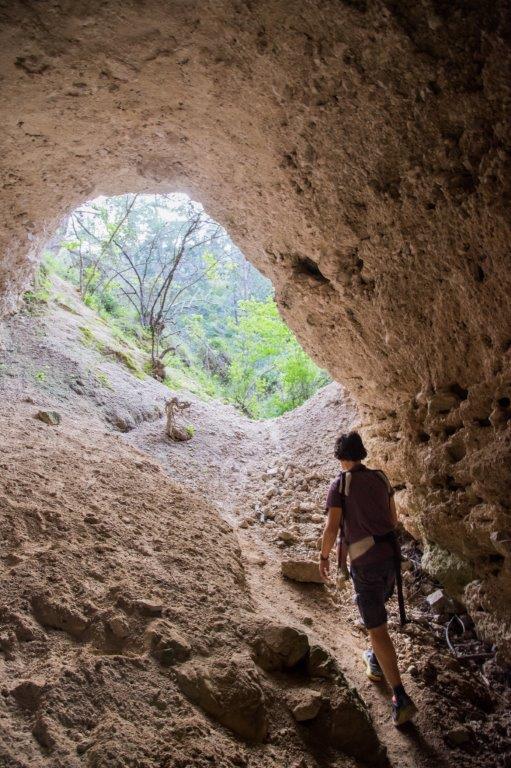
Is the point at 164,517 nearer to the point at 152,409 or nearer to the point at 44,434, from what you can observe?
the point at 44,434

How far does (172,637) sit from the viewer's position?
251 cm

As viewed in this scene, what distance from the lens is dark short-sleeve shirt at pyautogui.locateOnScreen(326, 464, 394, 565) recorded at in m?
3.06

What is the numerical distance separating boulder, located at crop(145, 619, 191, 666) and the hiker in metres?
1.15

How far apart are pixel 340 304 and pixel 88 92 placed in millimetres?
2634

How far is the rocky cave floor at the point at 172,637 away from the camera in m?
2.01

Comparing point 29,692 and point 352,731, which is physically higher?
point 29,692

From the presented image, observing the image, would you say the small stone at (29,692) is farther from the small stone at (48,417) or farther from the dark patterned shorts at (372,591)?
the small stone at (48,417)

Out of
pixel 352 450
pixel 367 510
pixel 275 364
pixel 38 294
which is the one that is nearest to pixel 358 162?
pixel 352 450

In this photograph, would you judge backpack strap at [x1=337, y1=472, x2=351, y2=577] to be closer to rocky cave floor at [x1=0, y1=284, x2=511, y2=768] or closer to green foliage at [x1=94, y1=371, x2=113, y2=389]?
rocky cave floor at [x1=0, y1=284, x2=511, y2=768]

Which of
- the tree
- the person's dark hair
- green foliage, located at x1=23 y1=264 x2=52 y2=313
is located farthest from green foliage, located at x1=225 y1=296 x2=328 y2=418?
the person's dark hair

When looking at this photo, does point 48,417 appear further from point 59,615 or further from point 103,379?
point 59,615

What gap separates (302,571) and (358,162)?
129 inches

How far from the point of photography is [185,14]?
8.54ft

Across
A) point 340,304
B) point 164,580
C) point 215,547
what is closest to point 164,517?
point 215,547
